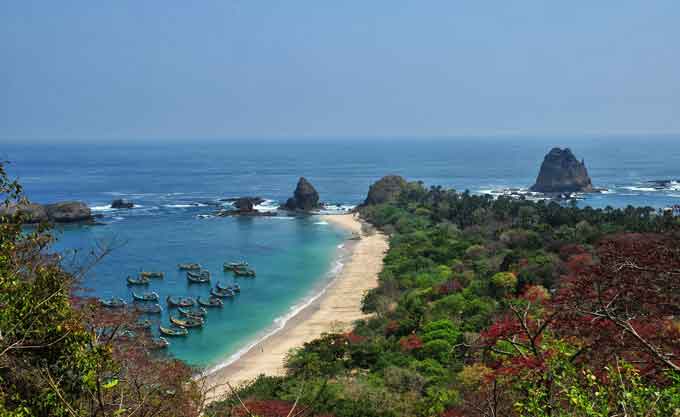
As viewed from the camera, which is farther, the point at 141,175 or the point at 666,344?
the point at 141,175

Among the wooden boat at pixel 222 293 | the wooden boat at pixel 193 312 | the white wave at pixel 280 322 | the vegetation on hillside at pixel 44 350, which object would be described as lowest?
the white wave at pixel 280 322

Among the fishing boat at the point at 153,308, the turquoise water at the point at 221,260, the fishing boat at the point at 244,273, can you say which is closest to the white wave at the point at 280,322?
the turquoise water at the point at 221,260

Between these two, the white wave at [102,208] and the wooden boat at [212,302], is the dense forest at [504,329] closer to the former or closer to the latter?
the wooden boat at [212,302]

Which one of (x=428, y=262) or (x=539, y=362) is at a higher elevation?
(x=539, y=362)

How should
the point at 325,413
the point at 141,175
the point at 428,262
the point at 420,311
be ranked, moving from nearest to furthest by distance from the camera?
the point at 325,413 < the point at 420,311 < the point at 428,262 < the point at 141,175

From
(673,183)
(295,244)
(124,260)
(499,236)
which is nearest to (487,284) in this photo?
(499,236)

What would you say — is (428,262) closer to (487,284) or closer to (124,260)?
(487,284)

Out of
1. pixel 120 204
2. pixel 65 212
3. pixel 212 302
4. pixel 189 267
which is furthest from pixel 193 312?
pixel 120 204
